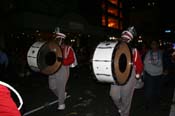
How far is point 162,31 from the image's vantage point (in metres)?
82.4

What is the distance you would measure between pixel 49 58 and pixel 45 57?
0.43ft

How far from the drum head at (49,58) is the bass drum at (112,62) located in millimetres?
2133

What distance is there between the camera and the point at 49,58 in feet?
28.9

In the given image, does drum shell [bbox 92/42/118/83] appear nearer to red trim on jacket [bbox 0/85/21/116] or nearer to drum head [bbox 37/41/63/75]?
drum head [bbox 37/41/63/75]

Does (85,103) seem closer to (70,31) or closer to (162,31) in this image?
(70,31)

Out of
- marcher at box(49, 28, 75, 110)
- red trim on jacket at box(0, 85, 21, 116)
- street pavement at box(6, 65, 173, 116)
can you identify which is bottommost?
street pavement at box(6, 65, 173, 116)

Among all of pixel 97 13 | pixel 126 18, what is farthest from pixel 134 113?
pixel 126 18

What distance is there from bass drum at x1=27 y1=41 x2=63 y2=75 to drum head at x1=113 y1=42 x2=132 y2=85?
2276 mm

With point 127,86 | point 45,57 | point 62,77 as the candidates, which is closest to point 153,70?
point 127,86

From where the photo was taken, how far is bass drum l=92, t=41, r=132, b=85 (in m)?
6.25

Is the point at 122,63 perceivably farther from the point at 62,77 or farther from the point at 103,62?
the point at 62,77

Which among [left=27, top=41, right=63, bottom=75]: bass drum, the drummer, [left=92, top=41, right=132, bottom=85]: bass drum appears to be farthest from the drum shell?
[left=27, top=41, right=63, bottom=75]: bass drum

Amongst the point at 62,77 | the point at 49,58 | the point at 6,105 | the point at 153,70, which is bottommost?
the point at 62,77

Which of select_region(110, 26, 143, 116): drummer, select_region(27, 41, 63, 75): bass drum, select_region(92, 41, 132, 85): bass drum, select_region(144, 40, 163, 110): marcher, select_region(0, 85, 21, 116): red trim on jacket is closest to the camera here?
select_region(0, 85, 21, 116): red trim on jacket
